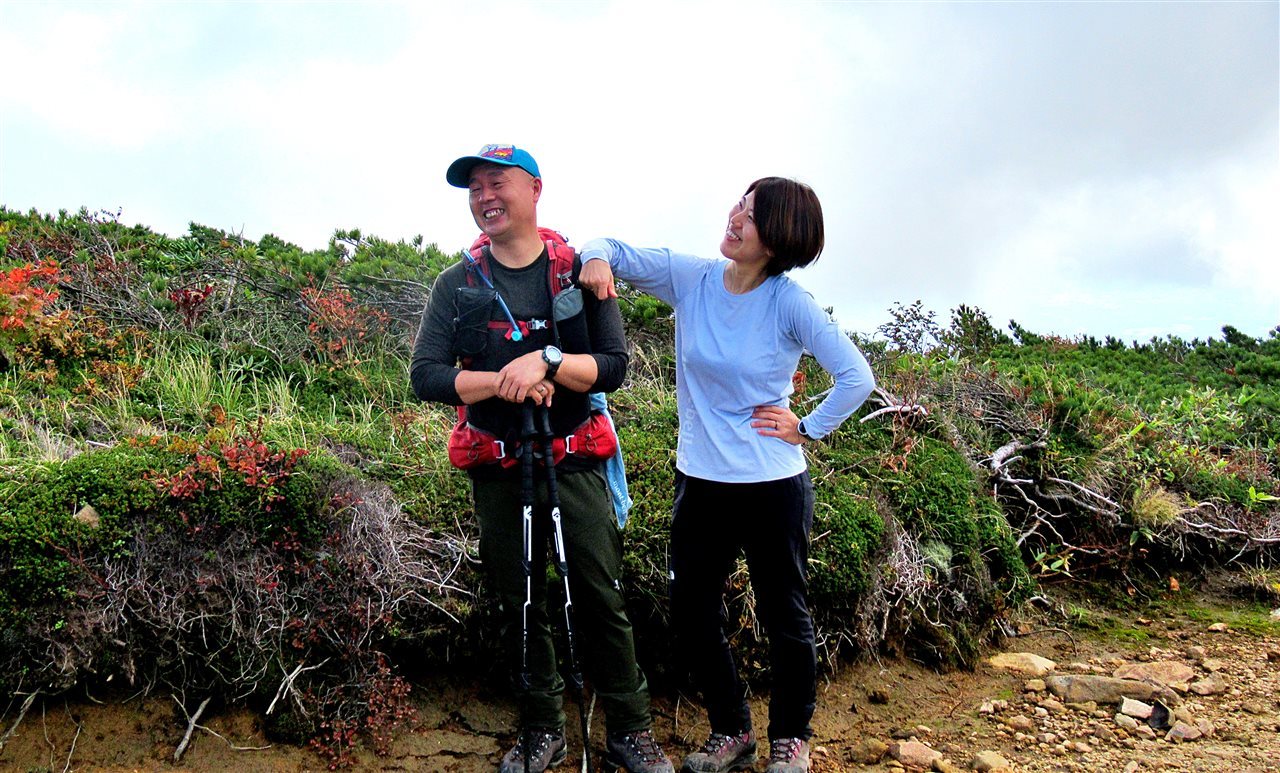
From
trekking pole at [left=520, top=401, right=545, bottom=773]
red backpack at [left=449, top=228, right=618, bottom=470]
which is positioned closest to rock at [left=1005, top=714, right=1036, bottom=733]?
trekking pole at [left=520, top=401, right=545, bottom=773]

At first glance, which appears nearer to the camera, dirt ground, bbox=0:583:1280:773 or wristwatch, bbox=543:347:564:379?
wristwatch, bbox=543:347:564:379

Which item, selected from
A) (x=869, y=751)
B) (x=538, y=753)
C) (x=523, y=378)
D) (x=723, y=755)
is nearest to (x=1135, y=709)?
(x=869, y=751)

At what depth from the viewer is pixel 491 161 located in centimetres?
402

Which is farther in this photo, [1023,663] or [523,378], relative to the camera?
[1023,663]

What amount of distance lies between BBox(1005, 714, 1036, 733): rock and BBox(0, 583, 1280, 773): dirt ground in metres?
0.02

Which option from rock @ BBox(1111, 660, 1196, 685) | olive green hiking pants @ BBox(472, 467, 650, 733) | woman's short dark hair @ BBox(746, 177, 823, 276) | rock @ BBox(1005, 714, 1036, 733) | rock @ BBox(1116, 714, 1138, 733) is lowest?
rock @ BBox(1005, 714, 1036, 733)

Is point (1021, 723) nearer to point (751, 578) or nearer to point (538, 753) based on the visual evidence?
point (751, 578)

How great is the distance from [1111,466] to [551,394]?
6015 mm

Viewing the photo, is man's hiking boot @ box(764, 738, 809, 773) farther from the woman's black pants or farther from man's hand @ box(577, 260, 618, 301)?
man's hand @ box(577, 260, 618, 301)

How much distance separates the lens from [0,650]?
4539 millimetres

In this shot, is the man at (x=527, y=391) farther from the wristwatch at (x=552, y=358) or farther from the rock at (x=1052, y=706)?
the rock at (x=1052, y=706)

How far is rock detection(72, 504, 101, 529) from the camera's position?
4.70m

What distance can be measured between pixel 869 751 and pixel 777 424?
6.61ft

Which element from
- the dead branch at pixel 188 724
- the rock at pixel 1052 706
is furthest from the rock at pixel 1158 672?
the dead branch at pixel 188 724
